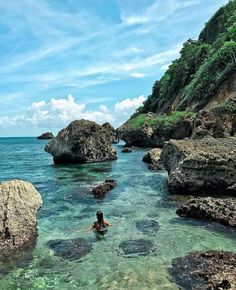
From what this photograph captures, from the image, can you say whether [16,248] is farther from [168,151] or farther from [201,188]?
[168,151]

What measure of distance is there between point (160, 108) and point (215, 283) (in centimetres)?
8866

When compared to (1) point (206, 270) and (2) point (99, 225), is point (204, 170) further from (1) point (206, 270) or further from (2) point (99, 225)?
(1) point (206, 270)

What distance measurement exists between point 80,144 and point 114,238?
29475 millimetres

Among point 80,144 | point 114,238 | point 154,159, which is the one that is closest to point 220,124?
point 154,159

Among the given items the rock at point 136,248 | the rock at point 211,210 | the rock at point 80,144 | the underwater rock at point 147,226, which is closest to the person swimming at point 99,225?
the underwater rock at point 147,226

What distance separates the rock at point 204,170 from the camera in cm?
2343

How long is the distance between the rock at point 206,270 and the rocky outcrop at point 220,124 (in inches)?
1204

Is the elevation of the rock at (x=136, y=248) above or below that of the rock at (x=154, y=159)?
below

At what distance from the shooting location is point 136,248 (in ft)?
51.6

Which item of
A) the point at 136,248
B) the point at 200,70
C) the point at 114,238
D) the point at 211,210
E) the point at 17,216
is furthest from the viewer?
the point at 200,70

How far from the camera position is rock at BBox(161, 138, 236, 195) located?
76.9 feet

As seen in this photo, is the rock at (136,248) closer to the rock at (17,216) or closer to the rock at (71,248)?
the rock at (71,248)

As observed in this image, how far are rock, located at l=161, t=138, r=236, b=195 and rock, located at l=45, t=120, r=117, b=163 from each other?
2272cm

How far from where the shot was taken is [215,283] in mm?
11422
